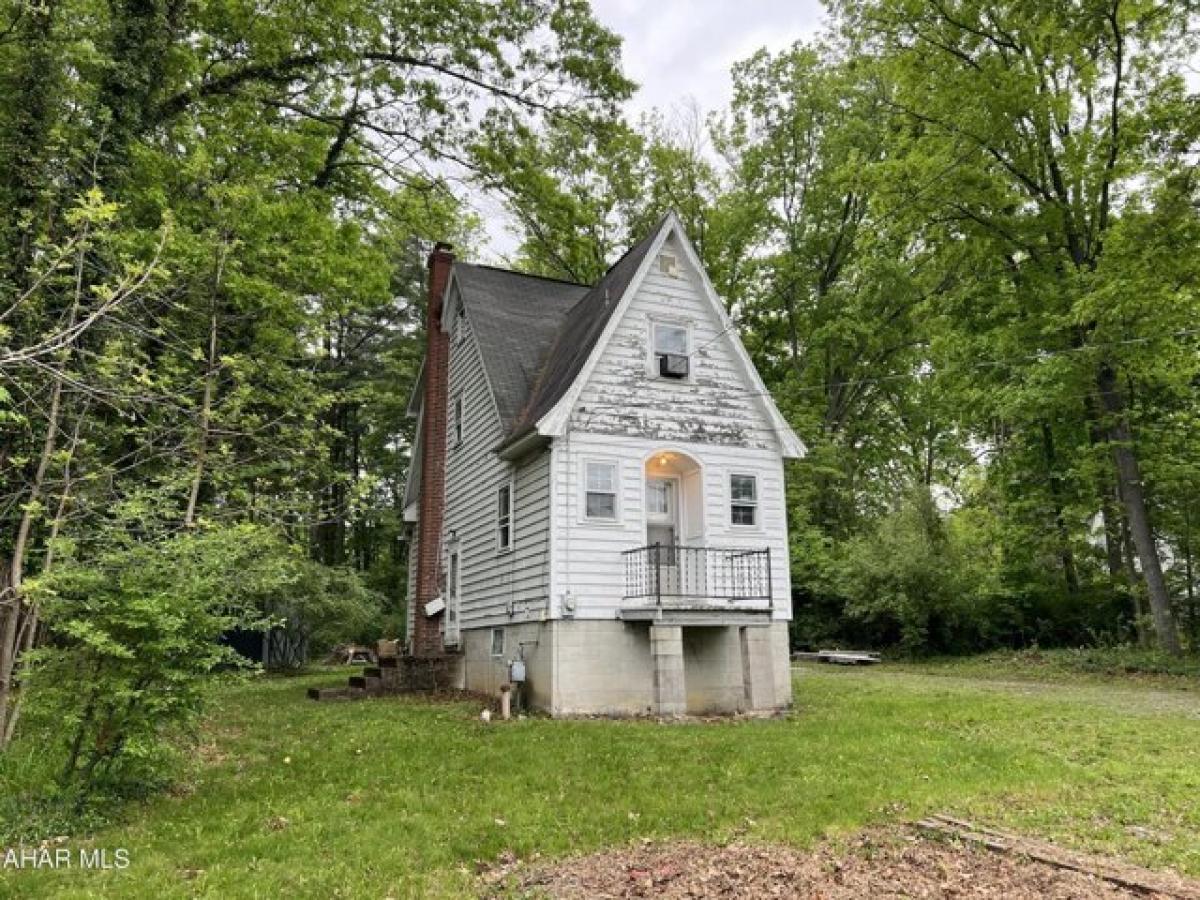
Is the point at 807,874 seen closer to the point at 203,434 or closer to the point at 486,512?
the point at 203,434

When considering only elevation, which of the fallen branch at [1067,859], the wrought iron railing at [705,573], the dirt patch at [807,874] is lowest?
the dirt patch at [807,874]

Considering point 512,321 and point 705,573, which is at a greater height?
point 512,321

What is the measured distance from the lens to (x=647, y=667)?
12945mm

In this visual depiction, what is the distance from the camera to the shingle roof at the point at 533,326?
46.3ft

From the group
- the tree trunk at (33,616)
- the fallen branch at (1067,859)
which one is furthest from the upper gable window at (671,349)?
the tree trunk at (33,616)

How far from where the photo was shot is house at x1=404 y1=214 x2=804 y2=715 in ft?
41.6

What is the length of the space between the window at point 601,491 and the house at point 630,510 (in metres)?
0.02

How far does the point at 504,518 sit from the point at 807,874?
393 inches

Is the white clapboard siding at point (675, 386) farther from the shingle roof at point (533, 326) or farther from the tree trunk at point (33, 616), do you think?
the tree trunk at point (33, 616)

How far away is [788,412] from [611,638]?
1923cm

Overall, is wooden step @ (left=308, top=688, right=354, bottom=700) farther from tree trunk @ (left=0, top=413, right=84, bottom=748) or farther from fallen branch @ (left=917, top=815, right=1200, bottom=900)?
fallen branch @ (left=917, top=815, right=1200, bottom=900)

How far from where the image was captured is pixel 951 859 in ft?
18.7

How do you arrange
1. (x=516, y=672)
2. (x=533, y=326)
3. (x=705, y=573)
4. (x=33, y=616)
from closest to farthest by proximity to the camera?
(x=33, y=616)
(x=516, y=672)
(x=705, y=573)
(x=533, y=326)

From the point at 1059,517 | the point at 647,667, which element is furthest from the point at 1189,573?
the point at 647,667
